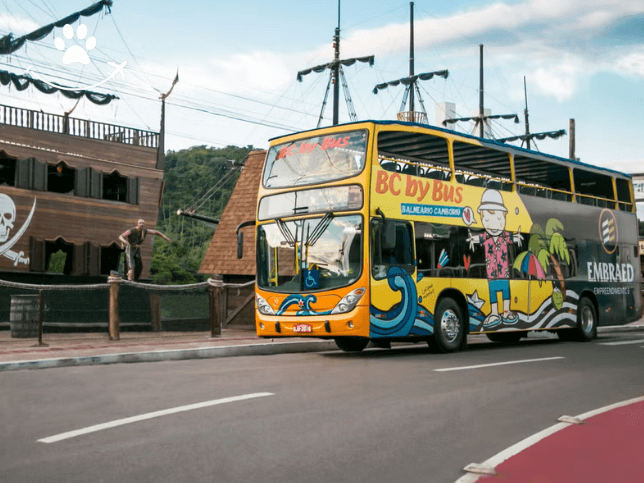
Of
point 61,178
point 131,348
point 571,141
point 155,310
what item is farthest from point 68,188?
point 571,141

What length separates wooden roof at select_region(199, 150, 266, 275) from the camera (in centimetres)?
2780

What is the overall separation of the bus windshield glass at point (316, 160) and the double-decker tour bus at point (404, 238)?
2cm

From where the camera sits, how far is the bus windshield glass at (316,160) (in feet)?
47.0

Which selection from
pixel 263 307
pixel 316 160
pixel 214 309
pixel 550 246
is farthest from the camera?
pixel 550 246

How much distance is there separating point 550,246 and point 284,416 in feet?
41.8

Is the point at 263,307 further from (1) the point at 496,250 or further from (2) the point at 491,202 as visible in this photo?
(2) the point at 491,202

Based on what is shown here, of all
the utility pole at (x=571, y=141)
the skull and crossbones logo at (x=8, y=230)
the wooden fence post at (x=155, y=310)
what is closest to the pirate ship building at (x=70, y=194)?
the skull and crossbones logo at (x=8, y=230)

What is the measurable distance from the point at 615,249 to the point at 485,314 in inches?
264

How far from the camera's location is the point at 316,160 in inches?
584

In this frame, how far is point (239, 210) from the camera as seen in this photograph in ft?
94.8

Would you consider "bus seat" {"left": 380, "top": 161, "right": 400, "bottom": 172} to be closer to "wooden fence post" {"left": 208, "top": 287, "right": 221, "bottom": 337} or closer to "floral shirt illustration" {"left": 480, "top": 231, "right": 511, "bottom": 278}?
"floral shirt illustration" {"left": 480, "top": 231, "right": 511, "bottom": 278}

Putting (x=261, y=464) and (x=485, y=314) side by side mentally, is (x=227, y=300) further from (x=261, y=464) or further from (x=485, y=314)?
(x=261, y=464)

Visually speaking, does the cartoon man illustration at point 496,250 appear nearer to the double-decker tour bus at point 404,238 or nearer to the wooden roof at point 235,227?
the double-decker tour bus at point 404,238

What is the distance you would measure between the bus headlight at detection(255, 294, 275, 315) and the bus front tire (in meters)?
8.83
